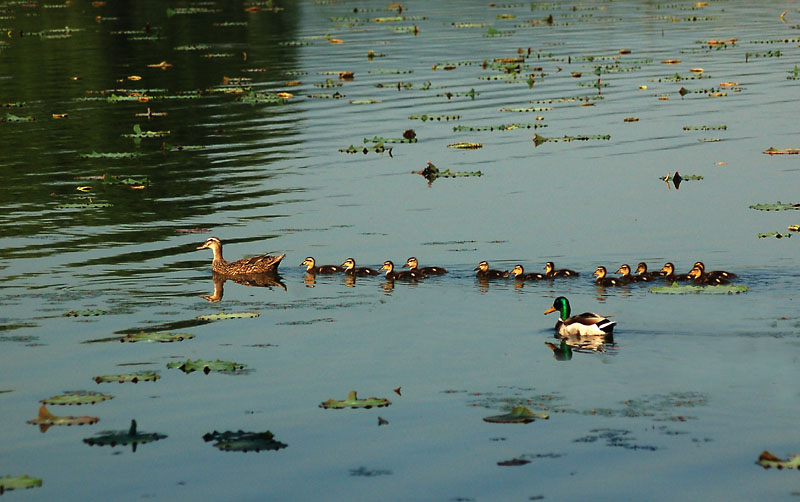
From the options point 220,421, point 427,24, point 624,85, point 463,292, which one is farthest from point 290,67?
point 220,421

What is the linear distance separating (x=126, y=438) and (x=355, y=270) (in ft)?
28.5

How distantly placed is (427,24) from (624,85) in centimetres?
2948

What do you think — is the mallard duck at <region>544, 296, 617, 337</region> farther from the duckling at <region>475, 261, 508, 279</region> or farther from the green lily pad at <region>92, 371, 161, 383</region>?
the green lily pad at <region>92, 371, 161, 383</region>

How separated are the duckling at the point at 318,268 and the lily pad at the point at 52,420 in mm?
8176

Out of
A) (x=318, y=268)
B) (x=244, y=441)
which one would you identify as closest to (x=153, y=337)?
(x=244, y=441)

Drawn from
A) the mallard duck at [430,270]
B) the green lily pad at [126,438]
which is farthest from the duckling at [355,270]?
the green lily pad at [126,438]

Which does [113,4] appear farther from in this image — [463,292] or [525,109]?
[463,292]

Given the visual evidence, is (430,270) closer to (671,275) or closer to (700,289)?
(671,275)

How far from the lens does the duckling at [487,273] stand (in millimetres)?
21859

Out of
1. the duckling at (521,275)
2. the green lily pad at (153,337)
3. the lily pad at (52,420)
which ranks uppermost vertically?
the duckling at (521,275)

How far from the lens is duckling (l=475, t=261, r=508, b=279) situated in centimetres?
2186

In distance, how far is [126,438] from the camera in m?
14.4

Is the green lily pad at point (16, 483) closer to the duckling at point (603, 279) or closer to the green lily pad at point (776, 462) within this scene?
the green lily pad at point (776, 462)

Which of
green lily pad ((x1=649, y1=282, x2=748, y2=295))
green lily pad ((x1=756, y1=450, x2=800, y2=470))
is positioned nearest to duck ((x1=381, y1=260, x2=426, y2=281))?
green lily pad ((x1=649, y1=282, x2=748, y2=295))
